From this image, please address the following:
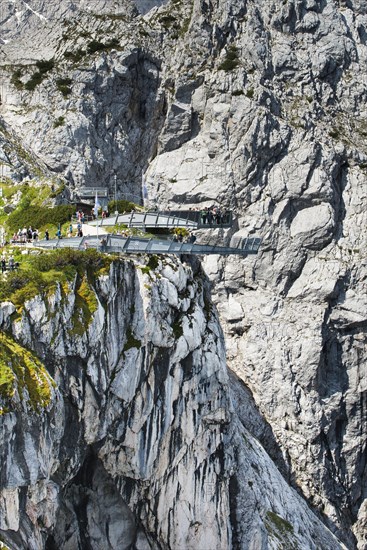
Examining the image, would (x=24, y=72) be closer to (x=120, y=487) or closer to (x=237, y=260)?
(x=237, y=260)

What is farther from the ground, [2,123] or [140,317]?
[2,123]

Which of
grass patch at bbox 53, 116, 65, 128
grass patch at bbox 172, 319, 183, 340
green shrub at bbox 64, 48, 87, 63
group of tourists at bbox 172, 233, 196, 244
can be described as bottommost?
grass patch at bbox 172, 319, 183, 340

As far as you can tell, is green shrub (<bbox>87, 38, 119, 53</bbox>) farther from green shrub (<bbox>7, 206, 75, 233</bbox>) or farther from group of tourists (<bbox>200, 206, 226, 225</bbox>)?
group of tourists (<bbox>200, 206, 226, 225</bbox>)

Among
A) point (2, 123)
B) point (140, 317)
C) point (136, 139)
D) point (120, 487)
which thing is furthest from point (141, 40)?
point (120, 487)

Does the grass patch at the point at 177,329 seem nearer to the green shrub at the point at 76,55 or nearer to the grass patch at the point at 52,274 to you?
the grass patch at the point at 52,274

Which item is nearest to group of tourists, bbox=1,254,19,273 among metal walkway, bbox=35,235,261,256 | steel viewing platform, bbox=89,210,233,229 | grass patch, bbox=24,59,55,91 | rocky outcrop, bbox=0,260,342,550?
rocky outcrop, bbox=0,260,342,550

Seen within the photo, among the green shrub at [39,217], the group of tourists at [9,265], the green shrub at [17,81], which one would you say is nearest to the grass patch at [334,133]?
the green shrub at [17,81]
